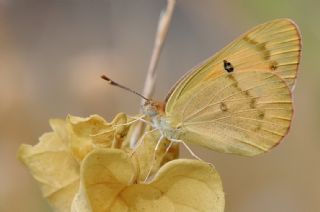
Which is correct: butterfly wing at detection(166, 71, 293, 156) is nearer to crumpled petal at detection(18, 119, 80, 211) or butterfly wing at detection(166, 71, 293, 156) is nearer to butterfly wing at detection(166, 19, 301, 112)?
butterfly wing at detection(166, 19, 301, 112)

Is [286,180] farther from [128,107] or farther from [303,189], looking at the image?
[128,107]

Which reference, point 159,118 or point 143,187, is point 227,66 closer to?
point 159,118

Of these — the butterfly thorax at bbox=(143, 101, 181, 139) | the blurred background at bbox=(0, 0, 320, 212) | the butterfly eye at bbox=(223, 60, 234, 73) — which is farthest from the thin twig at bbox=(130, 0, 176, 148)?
the blurred background at bbox=(0, 0, 320, 212)

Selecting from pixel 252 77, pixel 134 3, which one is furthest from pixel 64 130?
pixel 134 3

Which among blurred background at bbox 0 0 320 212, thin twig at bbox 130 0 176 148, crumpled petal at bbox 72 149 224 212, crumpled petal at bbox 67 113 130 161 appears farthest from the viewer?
blurred background at bbox 0 0 320 212

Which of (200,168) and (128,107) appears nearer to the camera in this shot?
(200,168)

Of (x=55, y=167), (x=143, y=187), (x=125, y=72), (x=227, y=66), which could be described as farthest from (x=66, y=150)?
(x=125, y=72)
